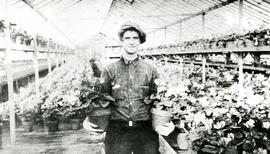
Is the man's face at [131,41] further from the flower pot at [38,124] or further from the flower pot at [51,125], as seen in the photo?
the flower pot at [38,124]

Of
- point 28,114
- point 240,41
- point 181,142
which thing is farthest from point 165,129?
point 240,41

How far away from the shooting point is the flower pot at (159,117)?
6.69ft

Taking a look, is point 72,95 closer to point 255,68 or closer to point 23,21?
point 23,21

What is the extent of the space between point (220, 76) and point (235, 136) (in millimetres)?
5011

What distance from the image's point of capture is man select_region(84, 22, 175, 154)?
6.75 ft

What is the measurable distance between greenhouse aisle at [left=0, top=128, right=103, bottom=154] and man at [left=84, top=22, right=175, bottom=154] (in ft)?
5.83

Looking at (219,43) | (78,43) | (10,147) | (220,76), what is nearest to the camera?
(10,147)

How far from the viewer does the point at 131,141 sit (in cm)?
208

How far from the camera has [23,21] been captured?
21.0 feet

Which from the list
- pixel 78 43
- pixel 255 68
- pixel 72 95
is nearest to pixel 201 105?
pixel 72 95

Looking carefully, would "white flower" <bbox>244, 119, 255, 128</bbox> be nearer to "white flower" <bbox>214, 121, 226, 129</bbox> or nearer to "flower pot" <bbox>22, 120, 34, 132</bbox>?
A: "white flower" <bbox>214, 121, 226, 129</bbox>

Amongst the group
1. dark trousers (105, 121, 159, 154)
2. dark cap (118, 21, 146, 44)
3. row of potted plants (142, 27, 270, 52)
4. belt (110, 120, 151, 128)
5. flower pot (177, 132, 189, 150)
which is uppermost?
row of potted plants (142, 27, 270, 52)

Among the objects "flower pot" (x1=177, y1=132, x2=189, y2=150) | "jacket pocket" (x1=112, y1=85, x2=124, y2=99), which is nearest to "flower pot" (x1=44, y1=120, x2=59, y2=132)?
"flower pot" (x1=177, y1=132, x2=189, y2=150)

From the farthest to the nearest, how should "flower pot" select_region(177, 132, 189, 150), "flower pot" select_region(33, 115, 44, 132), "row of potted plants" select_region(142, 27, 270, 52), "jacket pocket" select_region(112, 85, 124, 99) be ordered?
"flower pot" select_region(33, 115, 44, 132)
"row of potted plants" select_region(142, 27, 270, 52)
"flower pot" select_region(177, 132, 189, 150)
"jacket pocket" select_region(112, 85, 124, 99)
